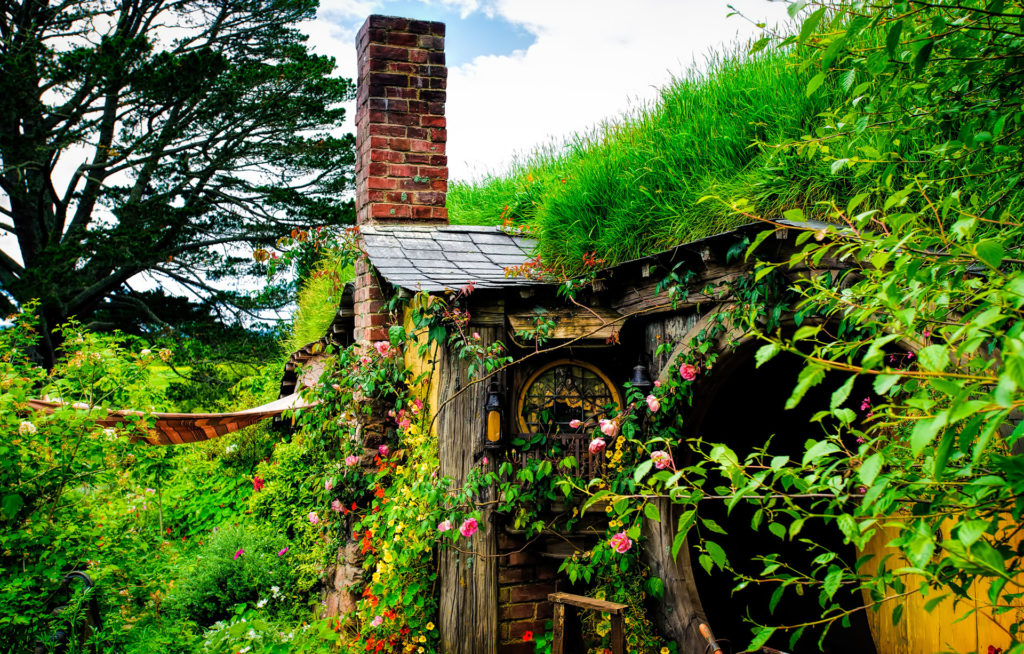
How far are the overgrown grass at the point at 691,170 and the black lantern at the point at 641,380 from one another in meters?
0.79

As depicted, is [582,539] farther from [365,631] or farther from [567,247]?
[567,247]

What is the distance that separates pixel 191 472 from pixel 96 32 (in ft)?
24.7

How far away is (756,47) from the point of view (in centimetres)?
196

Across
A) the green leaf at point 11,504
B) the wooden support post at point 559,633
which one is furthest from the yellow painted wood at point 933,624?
the green leaf at point 11,504

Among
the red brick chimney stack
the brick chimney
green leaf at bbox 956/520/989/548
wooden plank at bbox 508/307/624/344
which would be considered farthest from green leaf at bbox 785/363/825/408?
the red brick chimney stack

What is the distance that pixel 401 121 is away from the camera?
550 centimetres

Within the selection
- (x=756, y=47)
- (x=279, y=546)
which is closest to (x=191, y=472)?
(x=279, y=546)

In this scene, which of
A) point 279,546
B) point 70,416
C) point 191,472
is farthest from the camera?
point 191,472

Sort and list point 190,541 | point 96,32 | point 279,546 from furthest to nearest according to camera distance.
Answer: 1. point 96,32
2. point 190,541
3. point 279,546

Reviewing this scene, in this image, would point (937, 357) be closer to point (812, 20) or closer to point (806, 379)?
point (806, 379)

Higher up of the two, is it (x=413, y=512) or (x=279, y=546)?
(x=413, y=512)

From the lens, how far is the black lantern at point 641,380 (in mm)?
4352

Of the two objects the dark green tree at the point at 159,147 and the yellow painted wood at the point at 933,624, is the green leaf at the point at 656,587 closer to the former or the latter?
the yellow painted wood at the point at 933,624

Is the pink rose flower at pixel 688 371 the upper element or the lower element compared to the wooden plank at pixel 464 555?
upper
